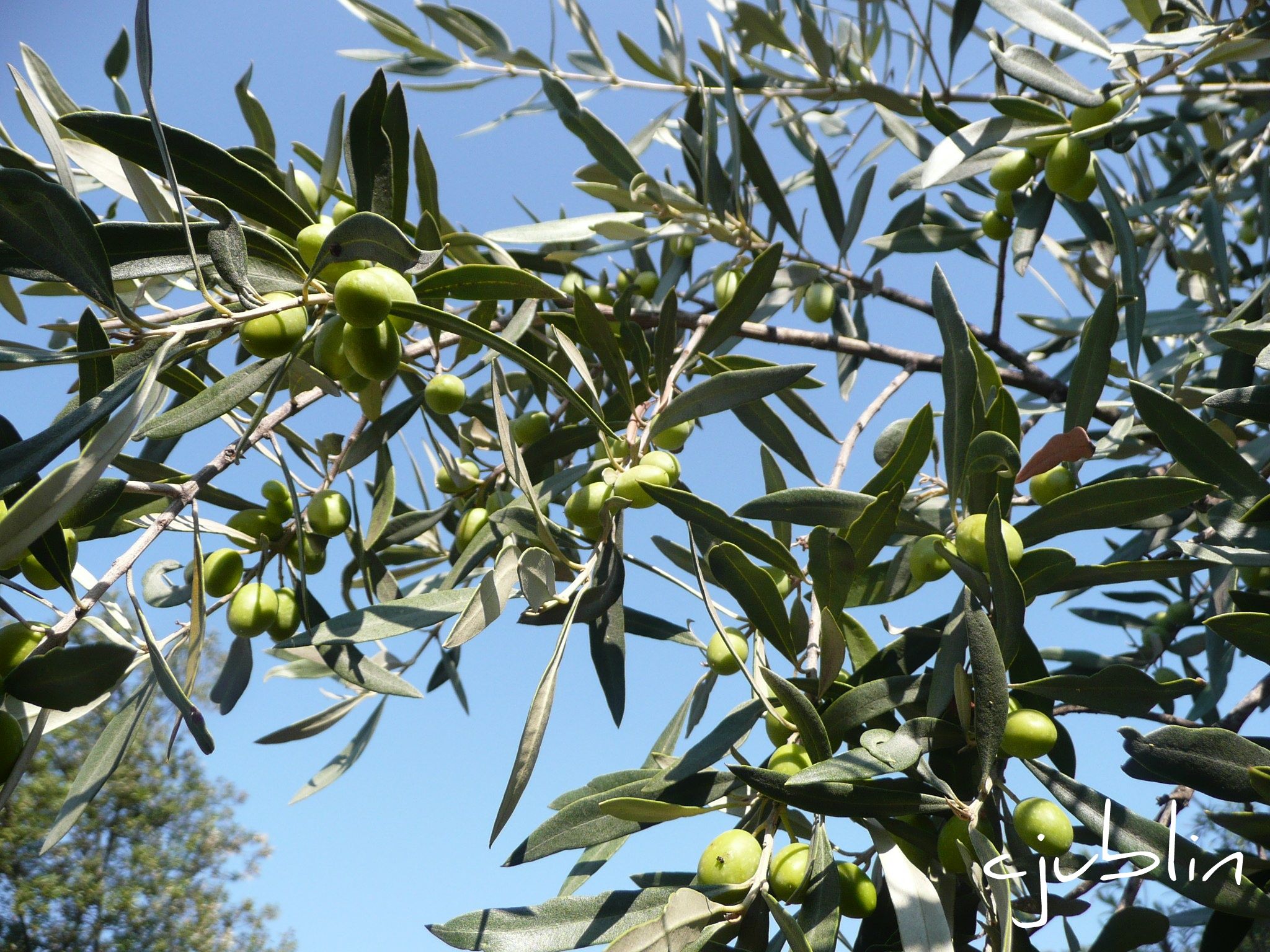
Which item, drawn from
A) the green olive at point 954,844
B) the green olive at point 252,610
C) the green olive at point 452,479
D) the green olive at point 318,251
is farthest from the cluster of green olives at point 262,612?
the green olive at point 954,844

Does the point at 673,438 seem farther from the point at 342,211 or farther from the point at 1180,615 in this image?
the point at 1180,615

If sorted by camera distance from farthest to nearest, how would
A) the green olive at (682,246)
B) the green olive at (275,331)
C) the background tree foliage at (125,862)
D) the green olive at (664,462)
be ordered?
the background tree foliage at (125,862)
the green olive at (682,246)
the green olive at (664,462)
the green olive at (275,331)

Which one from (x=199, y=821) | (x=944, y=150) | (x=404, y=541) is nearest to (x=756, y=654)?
(x=404, y=541)

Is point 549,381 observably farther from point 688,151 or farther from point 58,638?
point 688,151

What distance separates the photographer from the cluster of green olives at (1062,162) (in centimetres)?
124

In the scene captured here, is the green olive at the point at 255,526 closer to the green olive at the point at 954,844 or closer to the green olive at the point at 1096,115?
the green olive at the point at 954,844

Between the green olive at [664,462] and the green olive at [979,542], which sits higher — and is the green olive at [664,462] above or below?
above

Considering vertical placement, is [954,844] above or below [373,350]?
below

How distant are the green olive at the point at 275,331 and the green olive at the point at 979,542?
690mm

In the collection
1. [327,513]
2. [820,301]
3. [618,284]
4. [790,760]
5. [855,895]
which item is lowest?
[855,895]

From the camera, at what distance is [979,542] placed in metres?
0.84

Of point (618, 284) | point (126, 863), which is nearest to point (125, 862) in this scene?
point (126, 863)

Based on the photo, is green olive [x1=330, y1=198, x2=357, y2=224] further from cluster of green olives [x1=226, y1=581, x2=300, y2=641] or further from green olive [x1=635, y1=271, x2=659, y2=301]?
green olive [x1=635, y1=271, x2=659, y2=301]

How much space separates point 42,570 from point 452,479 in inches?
25.6
